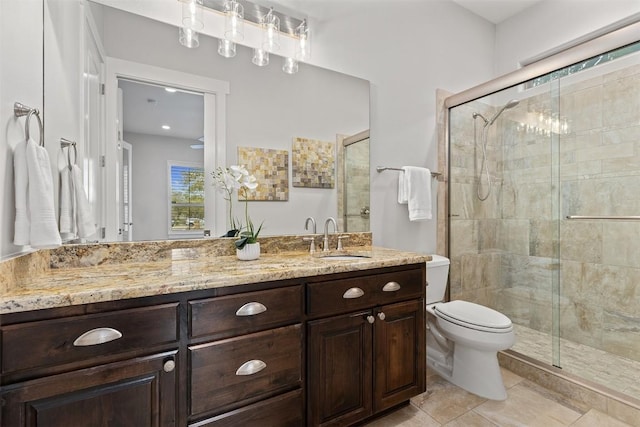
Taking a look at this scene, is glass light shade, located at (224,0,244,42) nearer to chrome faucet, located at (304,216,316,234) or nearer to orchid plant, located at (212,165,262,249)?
orchid plant, located at (212,165,262,249)

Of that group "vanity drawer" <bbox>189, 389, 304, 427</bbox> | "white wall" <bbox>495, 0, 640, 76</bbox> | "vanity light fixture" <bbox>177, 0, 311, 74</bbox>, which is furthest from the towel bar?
"vanity drawer" <bbox>189, 389, 304, 427</bbox>

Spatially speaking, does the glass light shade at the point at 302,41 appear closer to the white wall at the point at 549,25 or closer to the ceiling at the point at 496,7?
the ceiling at the point at 496,7

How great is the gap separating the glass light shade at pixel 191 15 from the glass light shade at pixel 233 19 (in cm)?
15

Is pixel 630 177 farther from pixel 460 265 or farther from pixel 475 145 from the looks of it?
pixel 460 265

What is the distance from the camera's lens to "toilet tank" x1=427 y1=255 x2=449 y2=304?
2.13m

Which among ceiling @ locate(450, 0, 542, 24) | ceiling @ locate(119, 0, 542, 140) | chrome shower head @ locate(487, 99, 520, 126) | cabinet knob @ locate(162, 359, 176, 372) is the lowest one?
cabinet knob @ locate(162, 359, 176, 372)

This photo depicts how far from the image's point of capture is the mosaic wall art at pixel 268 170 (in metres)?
1.76

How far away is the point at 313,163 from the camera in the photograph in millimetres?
1965

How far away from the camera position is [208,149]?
1.65 m

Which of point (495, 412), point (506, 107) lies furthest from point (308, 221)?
point (506, 107)

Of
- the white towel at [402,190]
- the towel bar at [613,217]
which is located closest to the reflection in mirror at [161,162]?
the white towel at [402,190]

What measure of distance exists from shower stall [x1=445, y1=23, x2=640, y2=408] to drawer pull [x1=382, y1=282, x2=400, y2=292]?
1.26 m

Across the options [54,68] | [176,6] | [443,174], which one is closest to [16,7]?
[54,68]

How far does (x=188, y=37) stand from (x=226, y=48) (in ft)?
0.63
